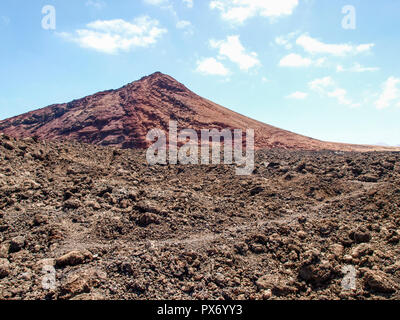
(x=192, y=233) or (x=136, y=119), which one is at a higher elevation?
(x=136, y=119)

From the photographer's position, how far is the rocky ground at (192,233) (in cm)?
465

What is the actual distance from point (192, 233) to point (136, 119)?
52.8 ft

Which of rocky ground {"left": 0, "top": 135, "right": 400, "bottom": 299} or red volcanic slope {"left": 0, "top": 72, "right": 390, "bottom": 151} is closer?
rocky ground {"left": 0, "top": 135, "right": 400, "bottom": 299}

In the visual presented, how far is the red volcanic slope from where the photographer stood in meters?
20.5

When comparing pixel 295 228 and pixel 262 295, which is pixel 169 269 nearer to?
pixel 262 295

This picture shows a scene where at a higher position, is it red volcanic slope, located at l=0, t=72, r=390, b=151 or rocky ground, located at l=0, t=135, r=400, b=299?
red volcanic slope, located at l=0, t=72, r=390, b=151

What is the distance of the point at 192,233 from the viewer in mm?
6492

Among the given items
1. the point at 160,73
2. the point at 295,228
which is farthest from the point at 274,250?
the point at 160,73

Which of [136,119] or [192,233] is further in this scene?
[136,119]

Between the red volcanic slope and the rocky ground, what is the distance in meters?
9.69

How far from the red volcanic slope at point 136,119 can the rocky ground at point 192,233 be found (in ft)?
31.8

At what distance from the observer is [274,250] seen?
561 centimetres
